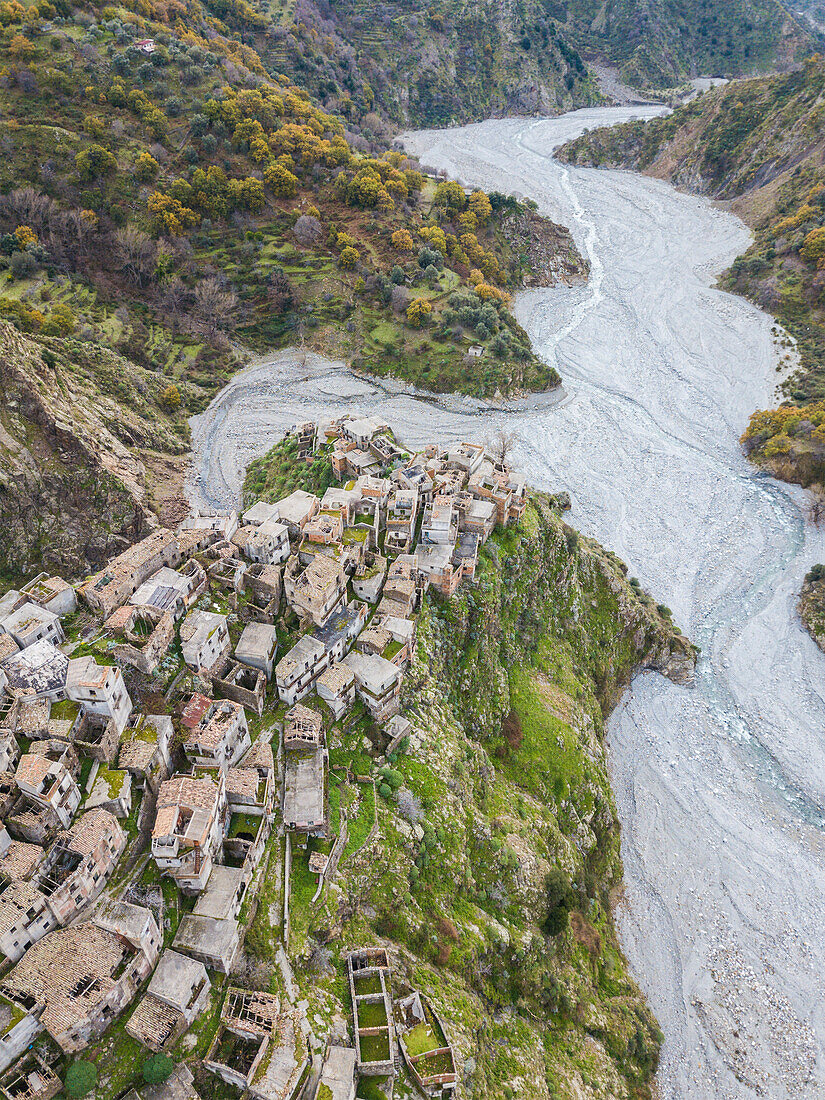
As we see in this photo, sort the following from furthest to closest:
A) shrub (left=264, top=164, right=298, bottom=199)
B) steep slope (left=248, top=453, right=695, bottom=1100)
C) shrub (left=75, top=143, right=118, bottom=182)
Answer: shrub (left=264, top=164, right=298, bottom=199) < shrub (left=75, top=143, right=118, bottom=182) < steep slope (left=248, top=453, right=695, bottom=1100)

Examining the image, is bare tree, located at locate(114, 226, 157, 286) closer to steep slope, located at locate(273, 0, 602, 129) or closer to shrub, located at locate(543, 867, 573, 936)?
steep slope, located at locate(273, 0, 602, 129)

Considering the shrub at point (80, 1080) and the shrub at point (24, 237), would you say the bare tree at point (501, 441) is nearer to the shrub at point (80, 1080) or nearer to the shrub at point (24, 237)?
the shrub at point (80, 1080)

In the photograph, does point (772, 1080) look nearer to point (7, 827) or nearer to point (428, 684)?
point (428, 684)

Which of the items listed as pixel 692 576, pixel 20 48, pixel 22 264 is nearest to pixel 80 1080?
pixel 692 576

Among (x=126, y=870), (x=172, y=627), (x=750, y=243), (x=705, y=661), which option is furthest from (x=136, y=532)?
(x=750, y=243)

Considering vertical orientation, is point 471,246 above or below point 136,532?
above

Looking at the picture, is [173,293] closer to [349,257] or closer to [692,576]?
[349,257]

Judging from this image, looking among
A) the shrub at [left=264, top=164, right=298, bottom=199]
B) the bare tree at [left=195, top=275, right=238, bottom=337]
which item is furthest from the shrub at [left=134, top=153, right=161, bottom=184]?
the bare tree at [left=195, top=275, right=238, bottom=337]

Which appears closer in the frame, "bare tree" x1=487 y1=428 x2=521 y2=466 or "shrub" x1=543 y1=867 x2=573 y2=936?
"shrub" x1=543 y1=867 x2=573 y2=936
